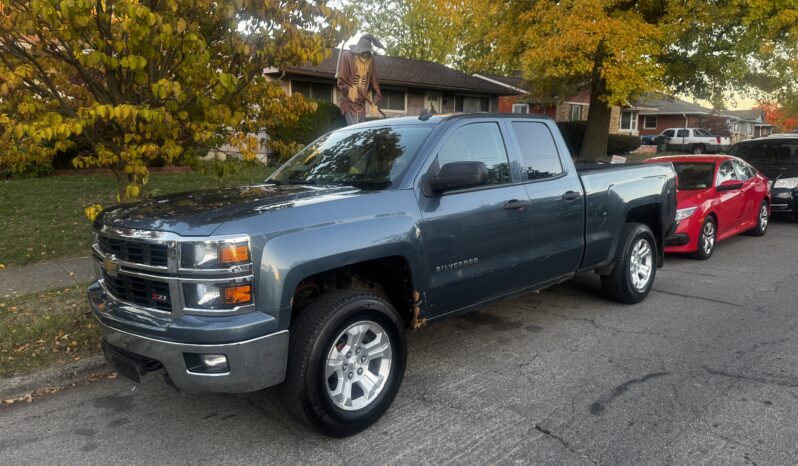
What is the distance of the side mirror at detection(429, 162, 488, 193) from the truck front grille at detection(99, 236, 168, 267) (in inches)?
68.6

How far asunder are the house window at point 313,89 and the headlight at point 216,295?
2019cm

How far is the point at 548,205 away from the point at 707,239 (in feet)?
15.7

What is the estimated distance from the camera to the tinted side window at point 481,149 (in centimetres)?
438

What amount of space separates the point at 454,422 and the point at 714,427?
1.56 meters

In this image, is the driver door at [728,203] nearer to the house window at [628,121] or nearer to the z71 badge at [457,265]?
the z71 badge at [457,265]

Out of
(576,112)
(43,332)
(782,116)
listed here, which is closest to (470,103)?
(576,112)

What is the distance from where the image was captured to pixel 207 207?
352 cm

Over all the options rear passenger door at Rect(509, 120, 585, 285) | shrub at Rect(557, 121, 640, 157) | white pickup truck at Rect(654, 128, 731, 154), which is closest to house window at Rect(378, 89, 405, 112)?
shrub at Rect(557, 121, 640, 157)

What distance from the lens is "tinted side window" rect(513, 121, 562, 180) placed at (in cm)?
495

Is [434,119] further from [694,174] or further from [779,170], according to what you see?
[779,170]

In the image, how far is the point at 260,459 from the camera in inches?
131

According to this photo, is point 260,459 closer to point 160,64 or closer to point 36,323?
point 36,323

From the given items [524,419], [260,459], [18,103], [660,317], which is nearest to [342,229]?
[260,459]

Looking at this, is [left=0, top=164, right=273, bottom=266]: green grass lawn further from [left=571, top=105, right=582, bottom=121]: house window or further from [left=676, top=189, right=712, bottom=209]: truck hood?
[left=571, top=105, right=582, bottom=121]: house window
